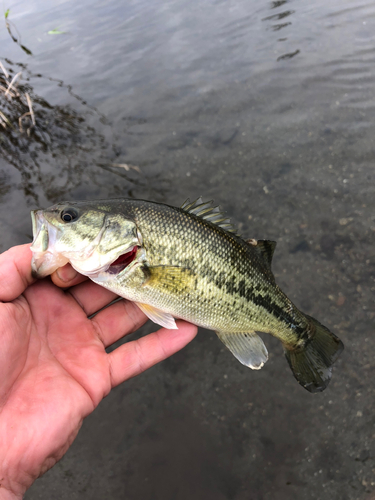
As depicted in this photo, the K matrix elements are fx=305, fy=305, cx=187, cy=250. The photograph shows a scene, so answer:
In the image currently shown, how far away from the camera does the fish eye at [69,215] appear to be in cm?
250

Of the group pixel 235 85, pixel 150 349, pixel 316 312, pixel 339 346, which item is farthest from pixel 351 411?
pixel 235 85

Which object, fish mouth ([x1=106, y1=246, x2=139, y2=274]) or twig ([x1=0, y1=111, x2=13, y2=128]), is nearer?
fish mouth ([x1=106, y1=246, x2=139, y2=274])

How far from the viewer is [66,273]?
2.69 m

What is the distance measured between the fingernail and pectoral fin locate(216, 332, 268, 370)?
1515 millimetres

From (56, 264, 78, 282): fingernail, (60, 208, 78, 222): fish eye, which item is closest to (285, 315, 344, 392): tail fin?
(56, 264, 78, 282): fingernail

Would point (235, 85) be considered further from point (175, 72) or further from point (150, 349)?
point (150, 349)

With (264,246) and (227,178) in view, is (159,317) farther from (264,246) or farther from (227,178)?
(227,178)

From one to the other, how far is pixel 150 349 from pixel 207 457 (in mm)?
1413

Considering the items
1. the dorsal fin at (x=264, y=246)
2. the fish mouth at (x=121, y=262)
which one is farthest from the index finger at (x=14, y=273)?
the dorsal fin at (x=264, y=246)

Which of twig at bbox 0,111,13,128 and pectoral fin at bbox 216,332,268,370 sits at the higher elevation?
twig at bbox 0,111,13,128

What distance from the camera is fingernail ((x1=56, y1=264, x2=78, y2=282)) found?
2.67m

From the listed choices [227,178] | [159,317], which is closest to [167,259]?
[159,317]

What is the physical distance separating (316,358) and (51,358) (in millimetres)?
2461

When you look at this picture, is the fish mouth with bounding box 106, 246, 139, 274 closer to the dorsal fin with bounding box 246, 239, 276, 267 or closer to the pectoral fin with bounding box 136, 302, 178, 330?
the pectoral fin with bounding box 136, 302, 178, 330
